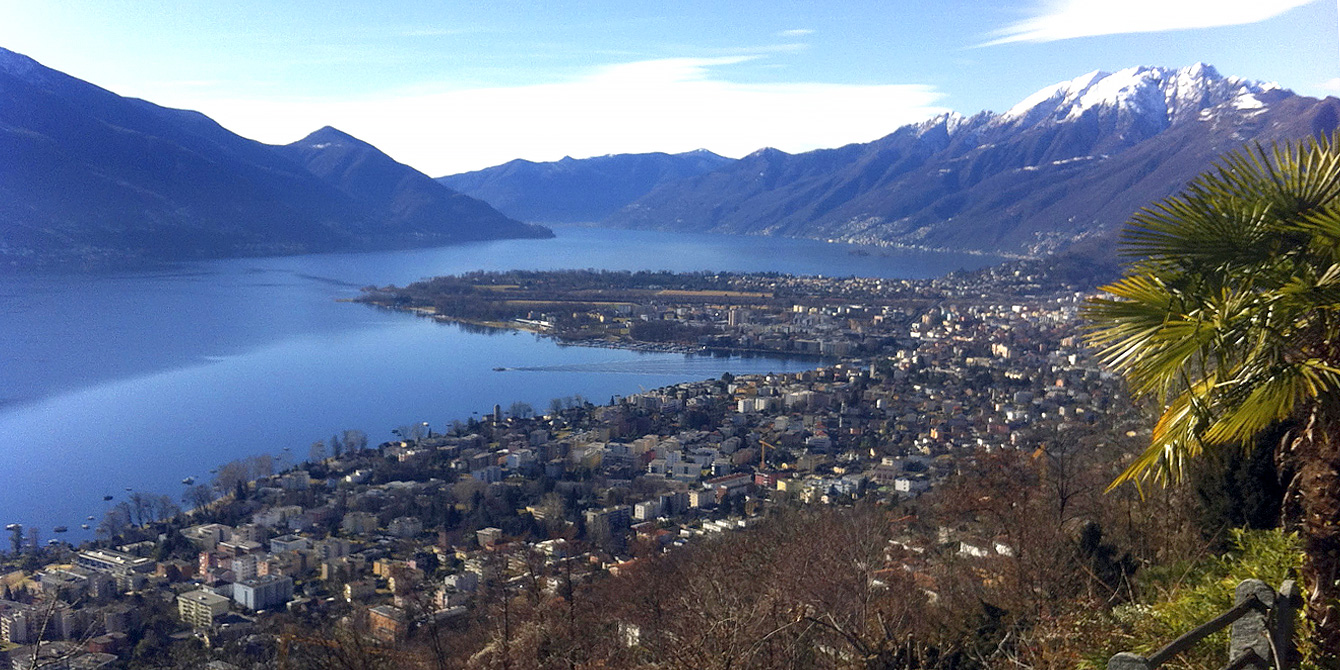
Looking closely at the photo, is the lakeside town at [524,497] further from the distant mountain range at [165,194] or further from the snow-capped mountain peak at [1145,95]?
the snow-capped mountain peak at [1145,95]

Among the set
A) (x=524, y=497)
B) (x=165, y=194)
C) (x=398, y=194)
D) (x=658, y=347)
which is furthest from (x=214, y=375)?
(x=398, y=194)

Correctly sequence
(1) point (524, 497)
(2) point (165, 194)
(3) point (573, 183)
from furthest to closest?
(3) point (573, 183), (2) point (165, 194), (1) point (524, 497)

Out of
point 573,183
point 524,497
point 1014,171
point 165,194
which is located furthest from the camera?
point 573,183

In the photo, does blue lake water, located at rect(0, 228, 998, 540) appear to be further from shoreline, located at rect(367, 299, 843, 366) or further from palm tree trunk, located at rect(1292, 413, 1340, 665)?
palm tree trunk, located at rect(1292, 413, 1340, 665)

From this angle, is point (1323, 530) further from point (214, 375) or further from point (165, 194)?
point (165, 194)

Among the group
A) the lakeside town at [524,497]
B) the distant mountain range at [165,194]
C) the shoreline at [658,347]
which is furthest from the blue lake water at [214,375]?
the distant mountain range at [165,194]

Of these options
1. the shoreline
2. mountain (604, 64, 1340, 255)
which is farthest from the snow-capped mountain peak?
the shoreline
